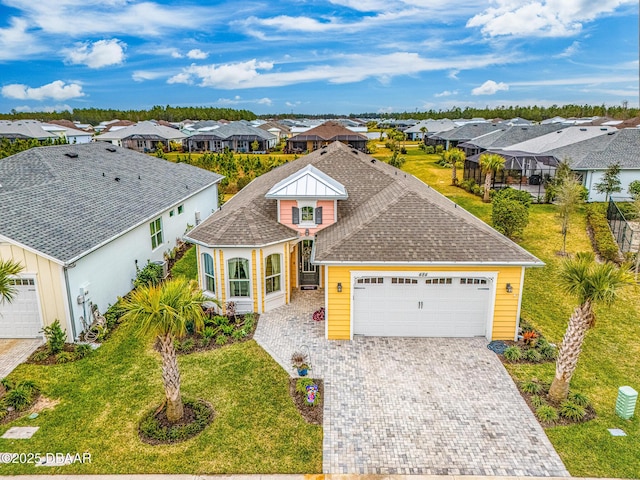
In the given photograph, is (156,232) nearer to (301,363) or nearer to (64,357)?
(64,357)

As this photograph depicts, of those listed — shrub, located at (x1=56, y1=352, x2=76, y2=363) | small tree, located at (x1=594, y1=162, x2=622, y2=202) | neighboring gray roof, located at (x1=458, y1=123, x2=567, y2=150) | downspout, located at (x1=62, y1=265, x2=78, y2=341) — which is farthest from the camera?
neighboring gray roof, located at (x1=458, y1=123, x2=567, y2=150)

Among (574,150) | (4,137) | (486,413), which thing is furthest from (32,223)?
(4,137)

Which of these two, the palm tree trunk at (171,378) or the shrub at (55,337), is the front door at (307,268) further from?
the shrub at (55,337)

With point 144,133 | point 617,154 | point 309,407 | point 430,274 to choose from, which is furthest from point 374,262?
point 144,133

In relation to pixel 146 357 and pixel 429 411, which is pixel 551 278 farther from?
pixel 146 357

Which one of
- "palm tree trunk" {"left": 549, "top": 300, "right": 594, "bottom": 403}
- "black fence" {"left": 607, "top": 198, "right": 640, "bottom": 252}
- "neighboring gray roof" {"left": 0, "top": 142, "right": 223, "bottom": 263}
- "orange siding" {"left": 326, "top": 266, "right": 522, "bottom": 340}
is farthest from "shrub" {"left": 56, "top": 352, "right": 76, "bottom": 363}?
"black fence" {"left": 607, "top": 198, "right": 640, "bottom": 252}

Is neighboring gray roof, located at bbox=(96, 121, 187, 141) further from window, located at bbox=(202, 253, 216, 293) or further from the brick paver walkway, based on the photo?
the brick paver walkway
